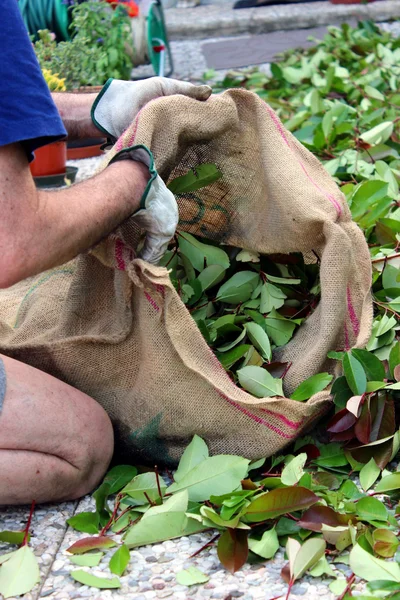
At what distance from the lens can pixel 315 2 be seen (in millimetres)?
7359

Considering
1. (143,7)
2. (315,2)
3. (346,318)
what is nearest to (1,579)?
(346,318)

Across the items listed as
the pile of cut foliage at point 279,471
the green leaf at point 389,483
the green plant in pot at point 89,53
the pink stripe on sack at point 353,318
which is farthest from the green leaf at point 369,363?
the green plant in pot at point 89,53

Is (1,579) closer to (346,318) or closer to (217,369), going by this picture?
(217,369)

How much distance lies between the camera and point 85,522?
1.56 meters

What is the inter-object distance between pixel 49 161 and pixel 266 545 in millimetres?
2403

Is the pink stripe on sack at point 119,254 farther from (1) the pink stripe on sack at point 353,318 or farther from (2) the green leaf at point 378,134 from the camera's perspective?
(2) the green leaf at point 378,134

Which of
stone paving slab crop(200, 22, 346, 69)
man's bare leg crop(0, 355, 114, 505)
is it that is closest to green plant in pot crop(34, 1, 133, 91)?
stone paving slab crop(200, 22, 346, 69)

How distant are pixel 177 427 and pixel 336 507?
396 millimetres

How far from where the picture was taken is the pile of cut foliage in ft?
4.57

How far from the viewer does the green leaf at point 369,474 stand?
1.58 m

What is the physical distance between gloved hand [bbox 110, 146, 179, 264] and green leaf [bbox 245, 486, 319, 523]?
0.55m

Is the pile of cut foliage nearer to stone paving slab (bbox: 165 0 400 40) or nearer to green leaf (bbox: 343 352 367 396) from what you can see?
green leaf (bbox: 343 352 367 396)

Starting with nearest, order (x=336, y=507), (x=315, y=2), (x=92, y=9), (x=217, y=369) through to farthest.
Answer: (x=336, y=507)
(x=217, y=369)
(x=92, y=9)
(x=315, y=2)

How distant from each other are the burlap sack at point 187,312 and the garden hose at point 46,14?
3318 mm
